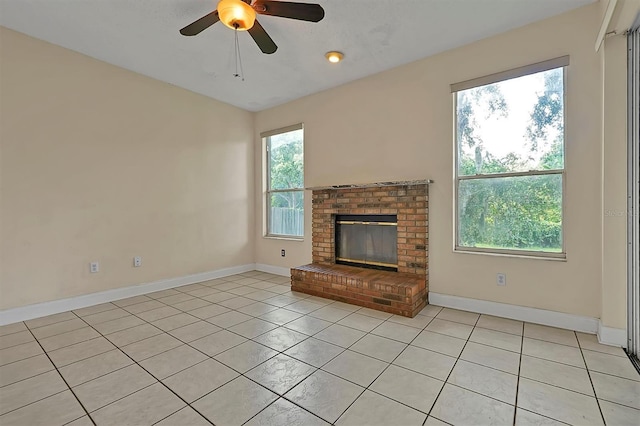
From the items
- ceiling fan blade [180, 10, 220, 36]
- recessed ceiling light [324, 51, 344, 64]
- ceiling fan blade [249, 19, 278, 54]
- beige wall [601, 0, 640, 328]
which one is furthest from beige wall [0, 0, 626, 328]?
ceiling fan blade [180, 10, 220, 36]

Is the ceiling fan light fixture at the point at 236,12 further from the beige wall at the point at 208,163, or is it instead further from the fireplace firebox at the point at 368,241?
the fireplace firebox at the point at 368,241

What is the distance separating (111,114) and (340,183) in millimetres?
3053

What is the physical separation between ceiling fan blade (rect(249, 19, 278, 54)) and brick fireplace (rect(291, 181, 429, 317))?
197cm

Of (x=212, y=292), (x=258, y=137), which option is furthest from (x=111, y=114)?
(x=212, y=292)

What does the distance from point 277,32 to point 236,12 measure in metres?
0.94

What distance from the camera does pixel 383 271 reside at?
3.74 meters

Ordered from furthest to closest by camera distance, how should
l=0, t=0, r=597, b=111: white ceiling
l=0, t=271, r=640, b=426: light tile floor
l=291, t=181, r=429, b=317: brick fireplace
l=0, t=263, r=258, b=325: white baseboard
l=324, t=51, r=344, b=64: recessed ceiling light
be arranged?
l=324, t=51, r=344, b=64: recessed ceiling light → l=291, t=181, r=429, b=317: brick fireplace → l=0, t=263, r=258, b=325: white baseboard → l=0, t=0, r=597, b=111: white ceiling → l=0, t=271, r=640, b=426: light tile floor

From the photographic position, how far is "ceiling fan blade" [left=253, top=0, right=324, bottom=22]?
2.07m

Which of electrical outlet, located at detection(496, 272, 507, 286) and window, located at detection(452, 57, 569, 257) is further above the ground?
window, located at detection(452, 57, 569, 257)

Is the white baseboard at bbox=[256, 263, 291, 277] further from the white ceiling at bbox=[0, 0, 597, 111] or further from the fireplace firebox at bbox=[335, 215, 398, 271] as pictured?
the white ceiling at bbox=[0, 0, 597, 111]

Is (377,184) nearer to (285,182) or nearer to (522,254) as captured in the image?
(522,254)

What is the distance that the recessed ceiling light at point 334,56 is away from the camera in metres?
3.29

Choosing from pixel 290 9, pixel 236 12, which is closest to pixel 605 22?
pixel 290 9

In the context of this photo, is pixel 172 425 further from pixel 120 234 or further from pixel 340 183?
pixel 340 183
